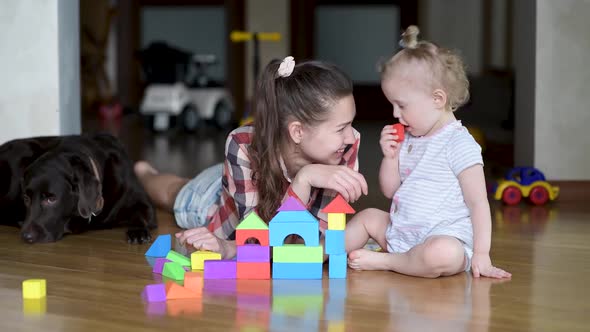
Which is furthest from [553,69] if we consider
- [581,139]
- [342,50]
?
[342,50]

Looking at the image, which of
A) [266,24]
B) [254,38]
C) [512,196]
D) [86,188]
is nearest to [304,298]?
[86,188]

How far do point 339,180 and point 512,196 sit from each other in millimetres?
1579

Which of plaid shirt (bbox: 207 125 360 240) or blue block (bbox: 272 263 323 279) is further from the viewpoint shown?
plaid shirt (bbox: 207 125 360 240)

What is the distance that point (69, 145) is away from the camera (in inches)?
116

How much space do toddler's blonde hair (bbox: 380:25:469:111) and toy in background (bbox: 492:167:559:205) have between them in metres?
1.44

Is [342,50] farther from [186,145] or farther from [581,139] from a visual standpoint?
[581,139]

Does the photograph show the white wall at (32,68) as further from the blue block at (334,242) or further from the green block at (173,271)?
the blue block at (334,242)

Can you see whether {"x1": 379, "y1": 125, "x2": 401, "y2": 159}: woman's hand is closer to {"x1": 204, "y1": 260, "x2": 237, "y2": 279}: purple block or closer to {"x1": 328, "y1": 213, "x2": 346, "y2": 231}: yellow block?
{"x1": 328, "y1": 213, "x2": 346, "y2": 231}: yellow block

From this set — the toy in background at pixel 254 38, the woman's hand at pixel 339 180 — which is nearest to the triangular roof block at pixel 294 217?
the woman's hand at pixel 339 180

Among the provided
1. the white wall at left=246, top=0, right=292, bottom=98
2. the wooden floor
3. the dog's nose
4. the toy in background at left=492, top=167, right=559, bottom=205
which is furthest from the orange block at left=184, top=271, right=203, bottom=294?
the white wall at left=246, top=0, right=292, bottom=98

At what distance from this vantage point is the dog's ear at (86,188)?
278 cm

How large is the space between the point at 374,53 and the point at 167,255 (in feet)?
23.4

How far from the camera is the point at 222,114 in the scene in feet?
25.6

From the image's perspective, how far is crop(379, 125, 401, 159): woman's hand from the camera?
2355 millimetres
